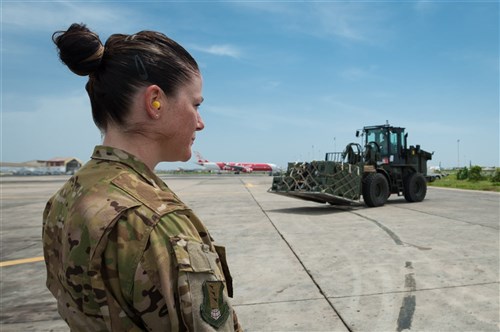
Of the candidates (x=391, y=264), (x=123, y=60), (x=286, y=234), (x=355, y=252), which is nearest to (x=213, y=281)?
(x=123, y=60)

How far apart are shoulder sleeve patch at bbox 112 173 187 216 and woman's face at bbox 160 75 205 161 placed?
18 cm

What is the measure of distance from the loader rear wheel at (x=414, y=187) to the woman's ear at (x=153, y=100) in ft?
48.0

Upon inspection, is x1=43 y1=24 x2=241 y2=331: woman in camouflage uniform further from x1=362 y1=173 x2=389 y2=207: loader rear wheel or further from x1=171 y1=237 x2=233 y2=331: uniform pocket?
x1=362 y1=173 x2=389 y2=207: loader rear wheel

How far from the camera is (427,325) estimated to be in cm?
338

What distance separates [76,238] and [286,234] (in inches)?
279

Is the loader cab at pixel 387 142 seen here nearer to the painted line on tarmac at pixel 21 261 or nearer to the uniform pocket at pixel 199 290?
the painted line on tarmac at pixel 21 261

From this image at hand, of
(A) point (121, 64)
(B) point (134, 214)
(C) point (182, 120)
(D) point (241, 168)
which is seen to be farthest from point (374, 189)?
(D) point (241, 168)

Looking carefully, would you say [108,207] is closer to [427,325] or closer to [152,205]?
[152,205]

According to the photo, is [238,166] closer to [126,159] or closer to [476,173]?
[476,173]

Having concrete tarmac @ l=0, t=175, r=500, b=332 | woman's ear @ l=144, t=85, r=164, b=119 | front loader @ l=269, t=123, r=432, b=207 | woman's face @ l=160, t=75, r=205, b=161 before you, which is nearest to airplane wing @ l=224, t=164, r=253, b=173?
front loader @ l=269, t=123, r=432, b=207

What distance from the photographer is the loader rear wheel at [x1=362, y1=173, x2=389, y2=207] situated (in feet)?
40.4

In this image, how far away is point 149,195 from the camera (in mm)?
911

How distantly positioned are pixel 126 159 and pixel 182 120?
0.19 meters

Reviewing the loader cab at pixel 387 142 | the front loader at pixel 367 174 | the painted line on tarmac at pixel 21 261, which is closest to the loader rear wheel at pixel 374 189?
the front loader at pixel 367 174
